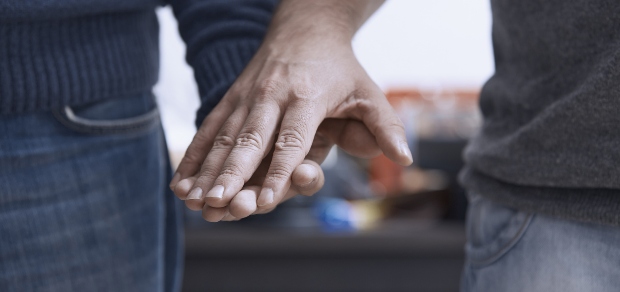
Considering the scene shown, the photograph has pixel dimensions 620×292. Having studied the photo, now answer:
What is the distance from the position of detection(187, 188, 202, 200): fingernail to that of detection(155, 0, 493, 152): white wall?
67.7 inches

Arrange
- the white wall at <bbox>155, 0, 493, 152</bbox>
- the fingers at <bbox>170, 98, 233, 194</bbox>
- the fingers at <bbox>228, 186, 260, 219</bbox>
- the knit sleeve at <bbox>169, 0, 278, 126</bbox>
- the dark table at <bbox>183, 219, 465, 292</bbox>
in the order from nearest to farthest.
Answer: the fingers at <bbox>228, 186, 260, 219</bbox> < the fingers at <bbox>170, 98, 233, 194</bbox> < the knit sleeve at <bbox>169, 0, 278, 126</bbox> < the dark table at <bbox>183, 219, 465, 292</bbox> < the white wall at <bbox>155, 0, 493, 152</bbox>

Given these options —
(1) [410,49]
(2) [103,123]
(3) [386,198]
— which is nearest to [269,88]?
(2) [103,123]

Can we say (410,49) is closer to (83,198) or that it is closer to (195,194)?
(83,198)

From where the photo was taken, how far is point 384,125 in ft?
1.93

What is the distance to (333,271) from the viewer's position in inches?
74.0

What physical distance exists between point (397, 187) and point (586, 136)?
161 cm

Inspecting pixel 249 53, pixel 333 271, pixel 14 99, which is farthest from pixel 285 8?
pixel 333 271

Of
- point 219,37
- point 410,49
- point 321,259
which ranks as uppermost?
point 219,37

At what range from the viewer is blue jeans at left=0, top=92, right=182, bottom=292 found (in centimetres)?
67

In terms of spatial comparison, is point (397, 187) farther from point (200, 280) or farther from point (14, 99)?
point (14, 99)

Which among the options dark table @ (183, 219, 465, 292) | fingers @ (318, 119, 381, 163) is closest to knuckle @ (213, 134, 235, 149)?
fingers @ (318, 119, 381, 163)

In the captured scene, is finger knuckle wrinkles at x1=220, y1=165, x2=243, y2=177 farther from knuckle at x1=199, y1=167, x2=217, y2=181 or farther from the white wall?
the white wall

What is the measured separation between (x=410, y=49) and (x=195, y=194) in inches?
72.7

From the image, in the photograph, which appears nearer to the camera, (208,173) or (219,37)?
(208,173)
